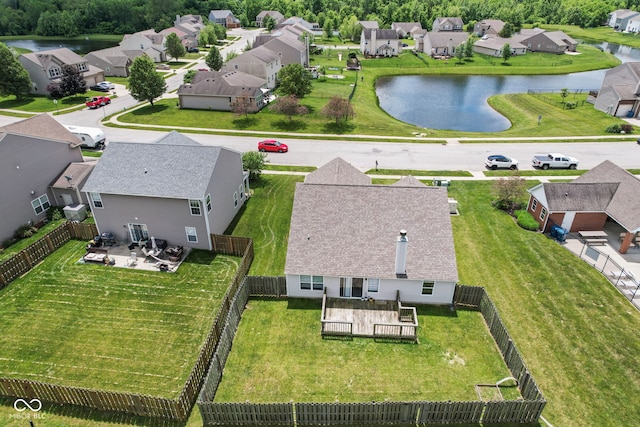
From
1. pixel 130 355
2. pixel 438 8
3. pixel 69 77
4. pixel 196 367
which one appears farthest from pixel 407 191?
pixel 438 8

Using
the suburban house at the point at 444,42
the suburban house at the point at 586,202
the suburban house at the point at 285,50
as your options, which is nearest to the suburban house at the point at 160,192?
Answer: the suburban house at the point at 586,202

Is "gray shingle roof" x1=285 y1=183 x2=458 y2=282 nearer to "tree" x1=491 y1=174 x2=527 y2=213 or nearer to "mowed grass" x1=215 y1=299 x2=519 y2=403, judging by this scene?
"mowed grass" x1=215 y1=299 x2=519 y2=403

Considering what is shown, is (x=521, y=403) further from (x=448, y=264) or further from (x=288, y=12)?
(x=288, y=12)

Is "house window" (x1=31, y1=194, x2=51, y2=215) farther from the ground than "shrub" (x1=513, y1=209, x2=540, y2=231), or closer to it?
farther from the ground

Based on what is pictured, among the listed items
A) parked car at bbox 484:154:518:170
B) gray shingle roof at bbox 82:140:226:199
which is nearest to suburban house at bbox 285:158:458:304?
gray shingle roof at bbox 82:140:226:199

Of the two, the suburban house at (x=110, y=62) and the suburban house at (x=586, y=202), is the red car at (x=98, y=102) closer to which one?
the suburban house at (x=110, y=62)

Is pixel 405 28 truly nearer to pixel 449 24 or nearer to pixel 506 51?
pixel 449 24

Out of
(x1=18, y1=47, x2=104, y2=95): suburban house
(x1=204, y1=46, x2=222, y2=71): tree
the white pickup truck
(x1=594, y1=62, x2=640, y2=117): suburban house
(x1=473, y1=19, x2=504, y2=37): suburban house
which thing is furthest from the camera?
(x1=473, y1=19, x2=504, y2=37): suburban house
